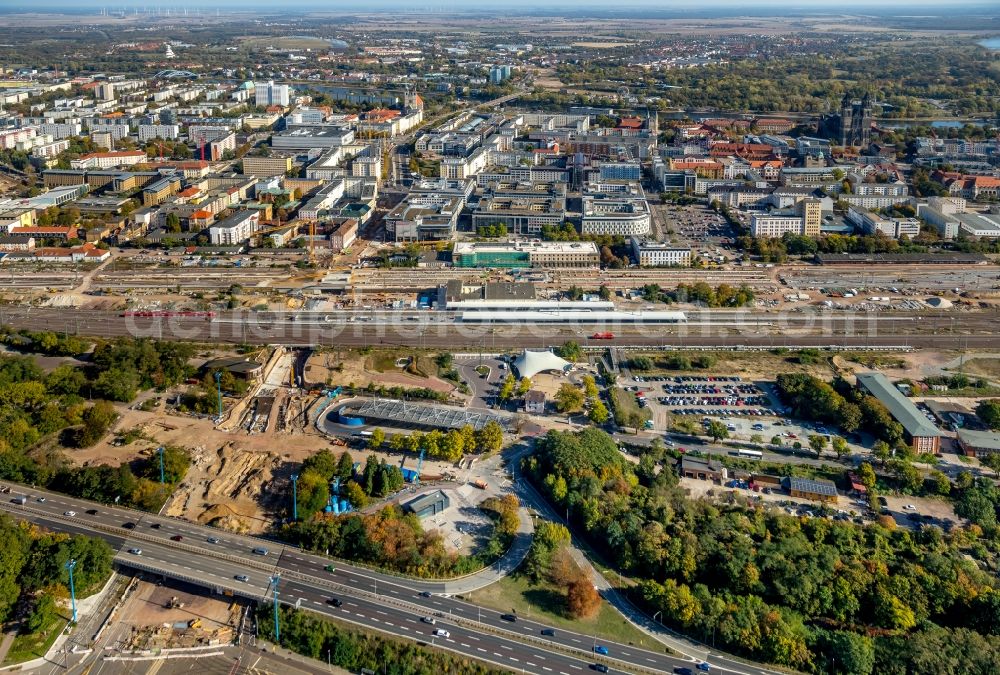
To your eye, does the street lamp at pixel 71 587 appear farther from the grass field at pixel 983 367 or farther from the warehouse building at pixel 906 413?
the grass field at pixel 983 367

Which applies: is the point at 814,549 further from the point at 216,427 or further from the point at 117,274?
the point at 117,274

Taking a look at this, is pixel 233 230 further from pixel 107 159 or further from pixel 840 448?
pixel 840 448

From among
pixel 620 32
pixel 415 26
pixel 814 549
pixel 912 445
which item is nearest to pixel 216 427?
pixel 814 549

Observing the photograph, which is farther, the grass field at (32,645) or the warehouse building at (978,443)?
the warehouse building at (978,443)

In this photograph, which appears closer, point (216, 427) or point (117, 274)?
point (216, 427)

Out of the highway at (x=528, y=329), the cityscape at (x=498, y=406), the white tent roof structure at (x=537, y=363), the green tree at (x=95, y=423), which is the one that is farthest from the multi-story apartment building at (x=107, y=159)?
the white tent roof structure at (x=537, y=363)
